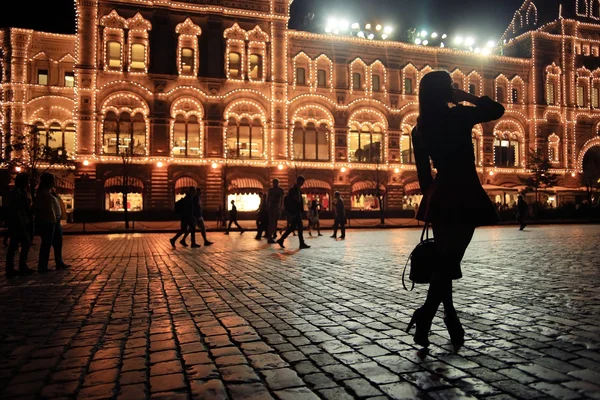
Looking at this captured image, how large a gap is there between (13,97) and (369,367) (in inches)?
1650

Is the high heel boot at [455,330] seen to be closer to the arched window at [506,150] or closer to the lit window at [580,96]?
the arched window at [506,150]

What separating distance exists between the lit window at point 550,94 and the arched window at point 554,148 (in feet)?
10.7

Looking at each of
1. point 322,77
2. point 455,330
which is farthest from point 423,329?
point 322,77

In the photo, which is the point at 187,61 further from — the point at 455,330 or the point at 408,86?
the point at 455,330

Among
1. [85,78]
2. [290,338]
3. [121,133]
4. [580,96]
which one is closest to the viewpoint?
[290,338]

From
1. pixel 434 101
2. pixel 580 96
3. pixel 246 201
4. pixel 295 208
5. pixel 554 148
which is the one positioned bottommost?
pixel 295 208

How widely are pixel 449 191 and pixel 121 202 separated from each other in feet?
117

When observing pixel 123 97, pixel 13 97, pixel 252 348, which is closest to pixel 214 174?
pixel 123 97

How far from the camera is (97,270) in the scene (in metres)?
9.55

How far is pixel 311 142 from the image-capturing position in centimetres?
4075

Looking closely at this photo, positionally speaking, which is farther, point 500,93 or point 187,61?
point 500,93

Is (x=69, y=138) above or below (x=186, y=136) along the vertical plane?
above

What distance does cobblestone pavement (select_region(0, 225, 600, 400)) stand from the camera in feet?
A: 10.2

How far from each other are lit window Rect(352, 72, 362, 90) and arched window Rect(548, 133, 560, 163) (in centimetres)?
2022
